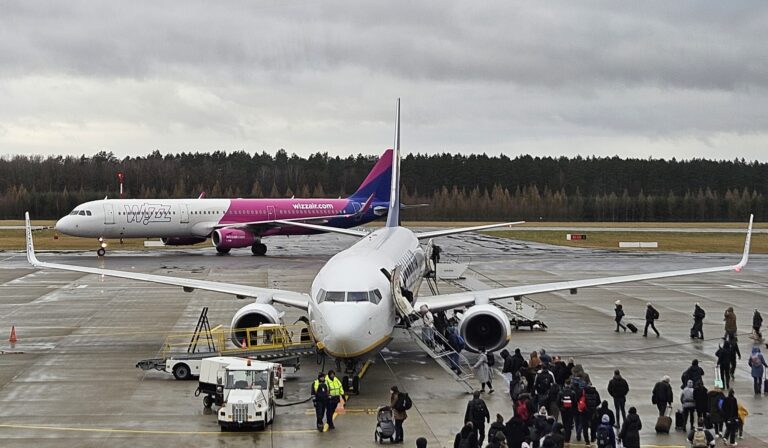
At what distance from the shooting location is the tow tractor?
759 inches

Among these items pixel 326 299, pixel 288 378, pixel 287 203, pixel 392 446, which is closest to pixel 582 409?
pixel 392 446

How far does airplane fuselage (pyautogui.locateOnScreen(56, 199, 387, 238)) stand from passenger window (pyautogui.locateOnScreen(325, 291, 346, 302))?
4407 cm

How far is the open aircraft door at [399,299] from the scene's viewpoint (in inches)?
938

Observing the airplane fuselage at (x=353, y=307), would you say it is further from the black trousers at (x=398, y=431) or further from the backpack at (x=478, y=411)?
the backpack at (x=478, y=411)

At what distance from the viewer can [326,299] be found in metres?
22.5

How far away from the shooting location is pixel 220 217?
67500 mm

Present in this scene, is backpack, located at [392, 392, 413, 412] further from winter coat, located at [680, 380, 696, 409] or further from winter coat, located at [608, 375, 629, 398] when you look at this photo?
winter coat, located at [680, 380, 696, 409]

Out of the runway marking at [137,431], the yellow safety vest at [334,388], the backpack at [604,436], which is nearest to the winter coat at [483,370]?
the yellow safety vest at [334,388]

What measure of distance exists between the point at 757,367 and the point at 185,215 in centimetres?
4974

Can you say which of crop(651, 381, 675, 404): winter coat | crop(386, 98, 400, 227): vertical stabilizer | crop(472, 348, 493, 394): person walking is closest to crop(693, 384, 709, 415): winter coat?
crop(651, 381, 675, 404): winter coat

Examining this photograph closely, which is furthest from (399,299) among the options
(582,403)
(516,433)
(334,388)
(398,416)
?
(516,433)

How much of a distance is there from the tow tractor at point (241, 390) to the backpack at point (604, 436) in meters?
7.31

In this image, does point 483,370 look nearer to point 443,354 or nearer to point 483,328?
point 443,354

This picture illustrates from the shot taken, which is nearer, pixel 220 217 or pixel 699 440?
pixel 699 440
